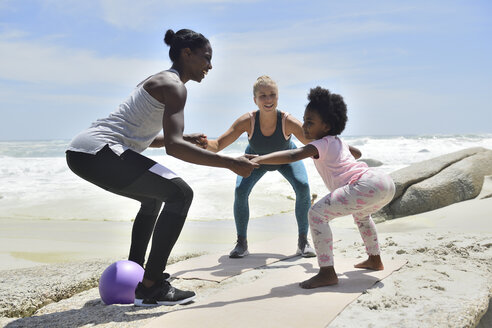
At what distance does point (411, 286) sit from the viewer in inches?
141

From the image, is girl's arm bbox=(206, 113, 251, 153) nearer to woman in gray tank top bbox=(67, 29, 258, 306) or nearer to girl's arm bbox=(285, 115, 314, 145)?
girl's arm bbox=(285, 115, 314, 145)

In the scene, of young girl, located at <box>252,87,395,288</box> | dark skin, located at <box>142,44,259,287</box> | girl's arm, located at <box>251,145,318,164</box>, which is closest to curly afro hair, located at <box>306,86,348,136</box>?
young girl, located at <box>252,87,395,288</box>

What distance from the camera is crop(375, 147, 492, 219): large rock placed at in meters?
8.16


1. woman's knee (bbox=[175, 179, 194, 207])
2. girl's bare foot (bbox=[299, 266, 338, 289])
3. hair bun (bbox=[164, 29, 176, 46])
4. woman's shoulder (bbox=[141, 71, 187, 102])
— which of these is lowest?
girl's bare foot (bbox=[299, 266, 338, 289])

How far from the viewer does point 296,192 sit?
17.1ft

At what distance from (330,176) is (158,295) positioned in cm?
160

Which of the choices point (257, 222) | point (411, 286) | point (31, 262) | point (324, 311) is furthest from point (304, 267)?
point (257, 222)

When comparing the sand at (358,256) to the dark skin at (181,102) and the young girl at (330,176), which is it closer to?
the young girl at (330,176)

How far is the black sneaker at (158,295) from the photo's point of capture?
3389mm

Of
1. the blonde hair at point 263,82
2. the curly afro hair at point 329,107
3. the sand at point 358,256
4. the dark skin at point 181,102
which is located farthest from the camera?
the blonde hair at point 263,82

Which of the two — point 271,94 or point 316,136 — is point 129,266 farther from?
point 271,94

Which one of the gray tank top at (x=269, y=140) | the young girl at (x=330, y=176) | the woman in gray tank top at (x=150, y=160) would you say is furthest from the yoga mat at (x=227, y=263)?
the gray tank top at (x=269, y=140)

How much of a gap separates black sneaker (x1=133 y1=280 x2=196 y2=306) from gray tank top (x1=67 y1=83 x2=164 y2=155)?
1.00 metres

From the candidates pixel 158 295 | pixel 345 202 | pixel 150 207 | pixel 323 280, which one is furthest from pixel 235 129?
pixel 158 295
